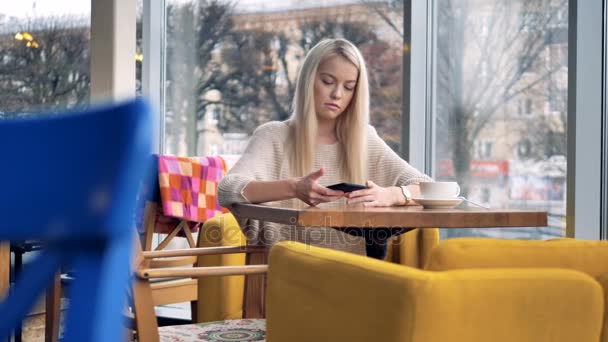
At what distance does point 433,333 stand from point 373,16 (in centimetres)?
358

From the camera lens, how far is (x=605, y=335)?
1268 mm

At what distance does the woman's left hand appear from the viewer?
225 centimetres

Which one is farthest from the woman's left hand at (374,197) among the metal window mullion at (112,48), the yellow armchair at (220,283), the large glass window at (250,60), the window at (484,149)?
the metal window mullion at (112,48)

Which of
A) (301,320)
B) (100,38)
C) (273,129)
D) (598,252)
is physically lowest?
(301,320)

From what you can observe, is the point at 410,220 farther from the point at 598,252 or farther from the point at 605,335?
the point at 605,335

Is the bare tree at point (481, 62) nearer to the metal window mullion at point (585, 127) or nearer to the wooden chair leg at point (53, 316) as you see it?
the metal window mullion at point (585, 127)

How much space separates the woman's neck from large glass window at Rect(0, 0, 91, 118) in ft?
9.51

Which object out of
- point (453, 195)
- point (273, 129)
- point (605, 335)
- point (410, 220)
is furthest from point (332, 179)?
point (605, 335)

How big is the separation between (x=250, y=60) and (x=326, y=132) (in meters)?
2.52

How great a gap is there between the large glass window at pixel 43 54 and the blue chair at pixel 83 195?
5.04 metres

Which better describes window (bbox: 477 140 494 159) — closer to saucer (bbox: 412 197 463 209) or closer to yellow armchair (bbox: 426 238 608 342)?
saucer (bbox: 412 197 463 209)

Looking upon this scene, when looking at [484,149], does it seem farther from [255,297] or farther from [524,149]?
[255,297]

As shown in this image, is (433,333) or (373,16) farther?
(373,16)

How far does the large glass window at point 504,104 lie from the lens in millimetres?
3576
